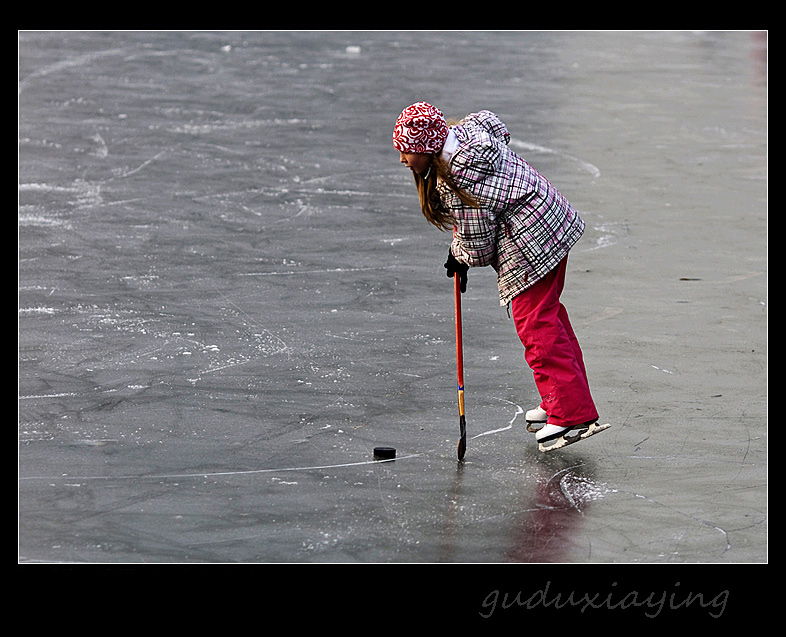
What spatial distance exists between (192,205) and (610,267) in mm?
3681

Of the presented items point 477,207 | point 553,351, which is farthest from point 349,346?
point 477,207

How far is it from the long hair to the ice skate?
1.01 m

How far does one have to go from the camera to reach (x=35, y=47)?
18.2 metres

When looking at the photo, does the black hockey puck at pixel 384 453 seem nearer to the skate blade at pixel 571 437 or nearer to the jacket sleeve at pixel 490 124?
the skate blade at pixel 571 437

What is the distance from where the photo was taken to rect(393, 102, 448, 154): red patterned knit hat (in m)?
4.97

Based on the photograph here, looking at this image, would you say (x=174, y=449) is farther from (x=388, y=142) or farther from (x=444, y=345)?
(x=388, y=142)

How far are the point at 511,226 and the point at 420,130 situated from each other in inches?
25.2

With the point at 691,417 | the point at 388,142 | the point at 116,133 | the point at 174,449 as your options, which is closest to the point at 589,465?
the point at 691,417

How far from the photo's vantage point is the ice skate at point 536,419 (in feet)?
18.4

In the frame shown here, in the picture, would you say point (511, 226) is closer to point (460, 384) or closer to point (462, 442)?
point (460, 384)

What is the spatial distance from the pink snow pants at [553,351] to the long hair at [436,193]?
20.4 inches

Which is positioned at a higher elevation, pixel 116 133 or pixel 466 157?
pixel 466 157

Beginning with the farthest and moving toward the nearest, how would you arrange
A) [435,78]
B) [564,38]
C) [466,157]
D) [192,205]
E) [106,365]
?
[564,38], [435,78], [192,205], [106,365], [466,157]

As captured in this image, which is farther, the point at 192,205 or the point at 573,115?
the point at 573,115
